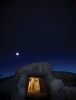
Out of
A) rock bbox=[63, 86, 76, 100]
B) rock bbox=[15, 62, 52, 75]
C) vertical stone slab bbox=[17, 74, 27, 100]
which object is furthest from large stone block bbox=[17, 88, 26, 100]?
rock bbox=[63, 86, 76, 100]

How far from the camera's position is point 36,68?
12430 millimetres

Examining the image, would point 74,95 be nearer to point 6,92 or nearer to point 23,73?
point 6,92

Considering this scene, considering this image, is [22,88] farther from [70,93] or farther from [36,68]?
[70,93]

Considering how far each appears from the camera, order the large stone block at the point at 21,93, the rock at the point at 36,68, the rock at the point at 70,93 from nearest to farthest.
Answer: the rock at the point at 70,93 → the large stone block at the point at 21,93 → the rock at the point at 36,68

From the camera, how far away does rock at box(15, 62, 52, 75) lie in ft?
40.3

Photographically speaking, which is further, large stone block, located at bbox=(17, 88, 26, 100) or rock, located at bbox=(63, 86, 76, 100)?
large stone block, located at bbox=(17, 88, 26, 100)

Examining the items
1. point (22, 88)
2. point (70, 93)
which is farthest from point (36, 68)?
point (70, 93)

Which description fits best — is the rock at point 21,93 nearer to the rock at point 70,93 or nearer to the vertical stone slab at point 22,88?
the vertical stone slab at point 22,88

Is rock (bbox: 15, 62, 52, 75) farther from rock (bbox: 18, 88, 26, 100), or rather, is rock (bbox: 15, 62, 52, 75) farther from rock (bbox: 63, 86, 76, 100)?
rock (bbox: 63, 86, 76, 100)

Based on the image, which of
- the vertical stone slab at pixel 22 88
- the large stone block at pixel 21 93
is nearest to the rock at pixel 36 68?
the vertical stone slab at pixel 22 88

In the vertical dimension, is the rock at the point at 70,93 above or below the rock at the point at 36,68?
below

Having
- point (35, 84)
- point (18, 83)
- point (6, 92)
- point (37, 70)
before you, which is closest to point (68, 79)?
point (37, 70)

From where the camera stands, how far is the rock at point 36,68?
484 inches

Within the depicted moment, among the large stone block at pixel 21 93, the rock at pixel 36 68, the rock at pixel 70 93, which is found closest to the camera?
the rock at pixel 70 93
